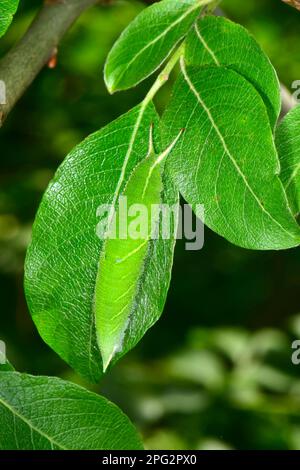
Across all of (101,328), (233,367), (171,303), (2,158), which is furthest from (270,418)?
(101,328)

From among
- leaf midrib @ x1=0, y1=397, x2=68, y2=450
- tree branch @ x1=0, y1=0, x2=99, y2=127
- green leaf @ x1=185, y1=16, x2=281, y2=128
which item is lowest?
leaf midrib @ x1=0, y1=397, x2=68, y2=450

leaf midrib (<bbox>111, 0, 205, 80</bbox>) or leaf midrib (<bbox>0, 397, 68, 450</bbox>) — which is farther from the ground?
leaf midrib (<bbox>111, 0, 205, 80</bbox>)

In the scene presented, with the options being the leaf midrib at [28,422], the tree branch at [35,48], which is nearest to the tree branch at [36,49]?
the tree branch at [35,48]

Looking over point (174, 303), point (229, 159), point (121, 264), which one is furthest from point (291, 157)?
point (174, 303)

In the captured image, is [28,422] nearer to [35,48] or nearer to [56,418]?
[56,418]

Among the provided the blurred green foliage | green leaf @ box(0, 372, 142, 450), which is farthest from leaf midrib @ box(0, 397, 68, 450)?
the blurred green foliage

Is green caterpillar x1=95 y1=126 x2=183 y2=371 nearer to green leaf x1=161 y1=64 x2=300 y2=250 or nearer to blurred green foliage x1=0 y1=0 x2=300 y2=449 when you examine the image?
green leaf x1=161 y1=64 x2=300 y2=250
